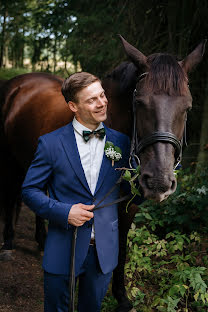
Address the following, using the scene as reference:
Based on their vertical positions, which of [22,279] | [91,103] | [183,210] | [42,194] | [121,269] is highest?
[91,103]

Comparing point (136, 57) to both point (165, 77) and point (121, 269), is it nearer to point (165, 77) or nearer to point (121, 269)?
point (165, 77)

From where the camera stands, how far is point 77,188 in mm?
1889

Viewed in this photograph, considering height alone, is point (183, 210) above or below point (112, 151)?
below

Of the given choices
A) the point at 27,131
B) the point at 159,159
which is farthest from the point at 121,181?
the point at 27,131

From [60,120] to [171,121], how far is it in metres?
1.70

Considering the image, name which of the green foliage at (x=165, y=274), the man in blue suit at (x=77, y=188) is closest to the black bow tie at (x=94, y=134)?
the man in blue suit at (x=77, y=188)

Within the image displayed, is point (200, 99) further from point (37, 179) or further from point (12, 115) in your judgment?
point (37, 179)

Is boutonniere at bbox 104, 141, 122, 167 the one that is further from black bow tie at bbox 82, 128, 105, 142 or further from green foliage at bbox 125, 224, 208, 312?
green foliage at bbox 125, 224, 208, 312

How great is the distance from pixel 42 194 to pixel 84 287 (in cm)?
66

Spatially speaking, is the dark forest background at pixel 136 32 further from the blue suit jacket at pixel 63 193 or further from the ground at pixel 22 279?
the blue suit jacket at pixel 63 193

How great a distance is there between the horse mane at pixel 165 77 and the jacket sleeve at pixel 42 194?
0.74m

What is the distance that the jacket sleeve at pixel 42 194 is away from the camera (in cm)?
177

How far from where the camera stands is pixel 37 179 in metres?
1.87

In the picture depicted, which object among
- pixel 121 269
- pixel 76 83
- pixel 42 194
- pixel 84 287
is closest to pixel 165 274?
pixel 121 269
